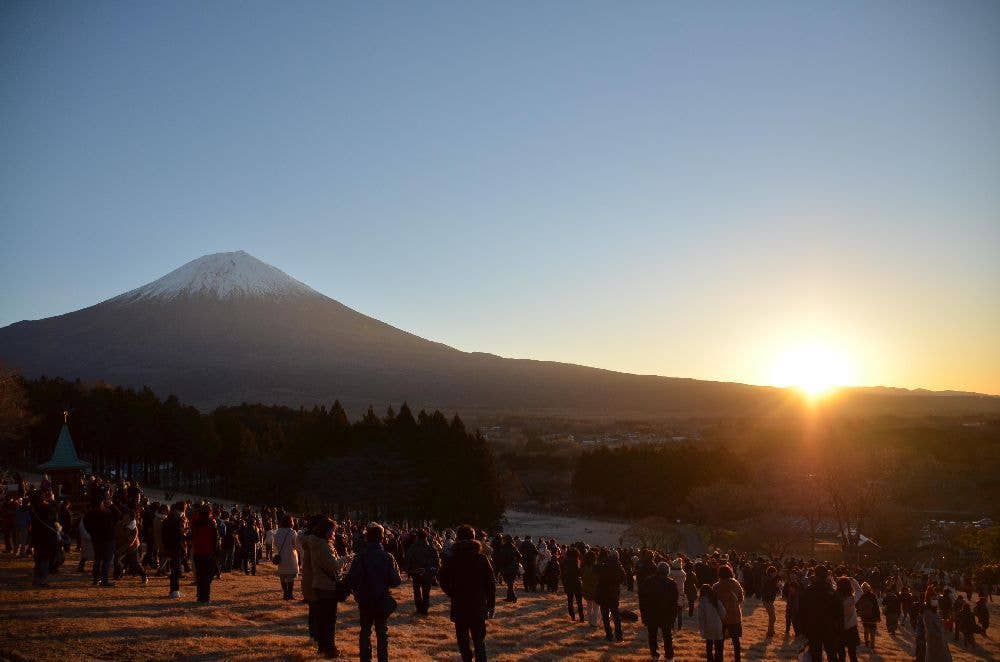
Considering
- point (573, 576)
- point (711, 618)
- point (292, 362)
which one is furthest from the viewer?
point (292, 362)

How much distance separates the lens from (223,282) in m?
174

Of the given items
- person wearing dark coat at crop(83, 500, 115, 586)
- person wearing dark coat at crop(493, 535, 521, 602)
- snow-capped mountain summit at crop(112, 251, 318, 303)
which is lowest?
person wearing dark coat at crop(493, 535, 521, 602)

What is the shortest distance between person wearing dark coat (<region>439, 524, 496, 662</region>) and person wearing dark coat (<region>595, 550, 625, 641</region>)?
411cm

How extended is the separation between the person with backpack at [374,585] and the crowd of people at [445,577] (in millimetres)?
11

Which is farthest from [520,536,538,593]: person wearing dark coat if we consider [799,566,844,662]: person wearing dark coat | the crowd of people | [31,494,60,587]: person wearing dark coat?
[31,494,60,587]: person wearing dark coat

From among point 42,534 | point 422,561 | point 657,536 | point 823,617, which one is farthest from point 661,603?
point 657,536

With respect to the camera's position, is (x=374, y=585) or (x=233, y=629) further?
(x=233, y=629)

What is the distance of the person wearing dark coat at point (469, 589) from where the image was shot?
25.5 feet

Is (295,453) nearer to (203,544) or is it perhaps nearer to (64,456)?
(64,456)

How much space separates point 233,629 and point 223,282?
174 metres

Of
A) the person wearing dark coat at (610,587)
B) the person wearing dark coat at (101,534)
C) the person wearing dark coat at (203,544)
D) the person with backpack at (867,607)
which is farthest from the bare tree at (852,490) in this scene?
the person wearing dark coat at (101,534)

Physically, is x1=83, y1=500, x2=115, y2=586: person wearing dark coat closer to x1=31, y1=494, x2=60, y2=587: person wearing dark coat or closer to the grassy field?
the grassy field

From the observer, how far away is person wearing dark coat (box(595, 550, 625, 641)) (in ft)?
37.9

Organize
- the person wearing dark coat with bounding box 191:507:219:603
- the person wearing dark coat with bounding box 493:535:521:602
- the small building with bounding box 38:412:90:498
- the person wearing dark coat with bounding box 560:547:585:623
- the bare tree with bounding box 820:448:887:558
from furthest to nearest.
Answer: the bare tree with bounding box 820:448:887:558 → the small building with bounding box 38:412:90:498 → the person wearing dark coat with bounding box 493:535:521:602 → the person wearing dark coat with bounding box 560:547:585:623 → the person wearing dark coat with bounding box 191:507:219:603
